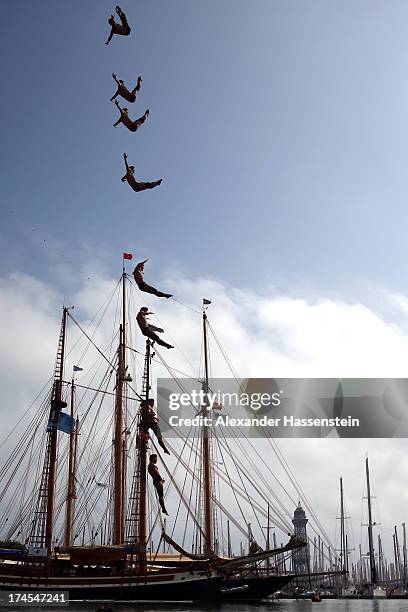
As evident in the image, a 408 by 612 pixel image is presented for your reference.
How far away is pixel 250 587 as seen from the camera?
78500mm

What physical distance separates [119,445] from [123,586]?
18.1 m

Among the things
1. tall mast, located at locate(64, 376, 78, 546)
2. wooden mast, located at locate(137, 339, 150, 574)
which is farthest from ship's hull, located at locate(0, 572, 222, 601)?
tall mast, located at locate(64, 376, 78, 546)

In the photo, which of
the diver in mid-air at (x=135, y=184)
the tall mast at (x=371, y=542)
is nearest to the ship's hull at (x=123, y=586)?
the diver in mid-air at (x=135, y=184)

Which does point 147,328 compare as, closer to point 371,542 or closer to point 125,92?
point 125,92

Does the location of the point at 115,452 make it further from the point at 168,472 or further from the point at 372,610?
the point at 372,610

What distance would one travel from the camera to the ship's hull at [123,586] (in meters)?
70.9

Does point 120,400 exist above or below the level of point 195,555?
above

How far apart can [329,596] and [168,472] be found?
83.4 metres

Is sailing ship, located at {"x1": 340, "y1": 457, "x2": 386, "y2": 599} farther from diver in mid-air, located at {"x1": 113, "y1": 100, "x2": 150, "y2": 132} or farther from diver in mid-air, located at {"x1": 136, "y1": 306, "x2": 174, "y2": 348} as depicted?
diver in mid-air, located at {"x1": 113, "y1": 100, "x2": 150, "y2": 132}

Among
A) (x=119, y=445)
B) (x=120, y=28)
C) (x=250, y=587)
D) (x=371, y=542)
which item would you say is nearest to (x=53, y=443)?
(x=119, y=445)

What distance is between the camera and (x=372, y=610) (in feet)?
284

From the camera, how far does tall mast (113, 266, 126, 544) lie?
263 feet

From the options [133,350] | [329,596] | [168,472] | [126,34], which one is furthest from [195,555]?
[329,596]

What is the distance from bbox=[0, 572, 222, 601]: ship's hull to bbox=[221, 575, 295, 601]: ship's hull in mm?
3766
